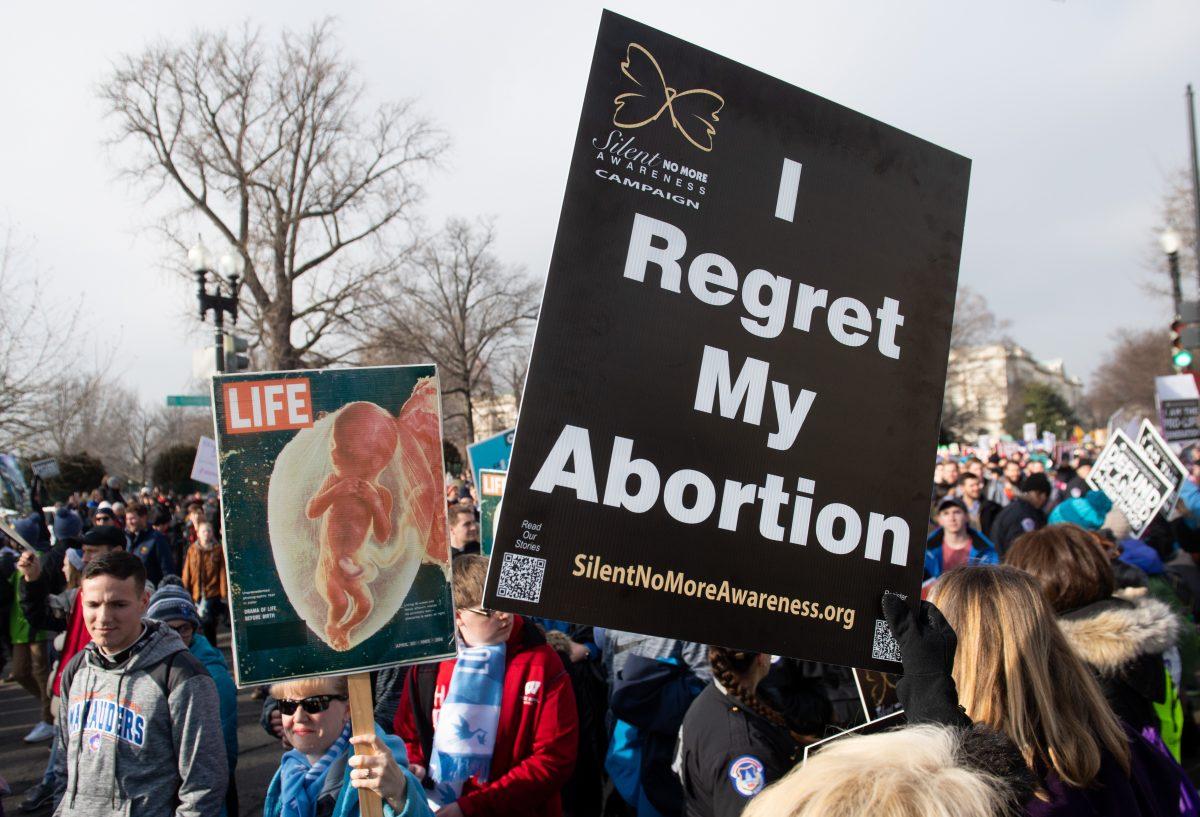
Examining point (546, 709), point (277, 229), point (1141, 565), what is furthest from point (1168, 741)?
point (277, 229)

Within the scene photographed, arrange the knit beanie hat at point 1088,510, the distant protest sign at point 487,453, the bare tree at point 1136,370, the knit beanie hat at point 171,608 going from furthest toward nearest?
the bare tree at point 1136,370
the distant protest sign at point 487,453
the knit beanie hat at point 1088,510
the knit beanie hat at point 171,608

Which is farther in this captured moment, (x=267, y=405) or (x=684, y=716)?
(x=684, y=716)

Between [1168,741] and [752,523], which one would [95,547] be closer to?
[752,523]

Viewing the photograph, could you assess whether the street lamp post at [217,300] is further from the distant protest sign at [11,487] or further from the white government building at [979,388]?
the white government building at [979,388]

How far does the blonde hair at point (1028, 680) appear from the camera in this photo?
1931mm

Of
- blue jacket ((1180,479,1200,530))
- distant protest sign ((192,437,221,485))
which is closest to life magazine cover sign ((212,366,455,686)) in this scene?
blue jacket ((1180,479,1200,530))

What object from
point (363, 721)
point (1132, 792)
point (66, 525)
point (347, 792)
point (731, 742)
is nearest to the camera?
point (1132, 792)

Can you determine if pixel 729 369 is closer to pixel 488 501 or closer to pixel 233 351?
pixel 488 501

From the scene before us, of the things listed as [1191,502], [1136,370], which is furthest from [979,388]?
[1191,502]

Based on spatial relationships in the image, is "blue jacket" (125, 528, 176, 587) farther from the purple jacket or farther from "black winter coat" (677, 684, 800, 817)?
the purple jacket

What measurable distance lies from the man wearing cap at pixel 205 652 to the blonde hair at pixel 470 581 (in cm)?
100

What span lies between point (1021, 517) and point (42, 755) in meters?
9.42

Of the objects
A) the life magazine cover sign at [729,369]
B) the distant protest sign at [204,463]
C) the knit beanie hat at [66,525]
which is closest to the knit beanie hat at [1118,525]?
the life magazine cover sign at [729,369]

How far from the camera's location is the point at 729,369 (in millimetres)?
1890
